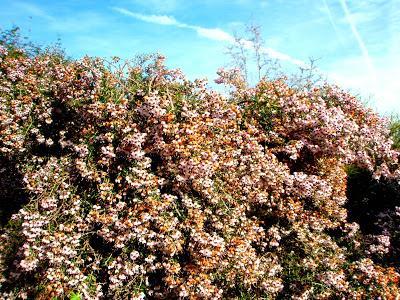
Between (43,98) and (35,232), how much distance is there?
2925 mm

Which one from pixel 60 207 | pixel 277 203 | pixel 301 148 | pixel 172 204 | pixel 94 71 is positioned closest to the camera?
pixel 60 207

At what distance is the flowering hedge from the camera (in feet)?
19.3

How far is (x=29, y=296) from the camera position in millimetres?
6031

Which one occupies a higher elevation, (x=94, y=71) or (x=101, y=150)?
(x=94, y=71)

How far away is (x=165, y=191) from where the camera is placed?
265 inches

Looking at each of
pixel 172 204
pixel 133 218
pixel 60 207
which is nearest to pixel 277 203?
pixel 172 204

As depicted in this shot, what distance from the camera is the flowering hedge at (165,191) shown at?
19.3 ft

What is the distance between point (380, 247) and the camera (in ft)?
29.9

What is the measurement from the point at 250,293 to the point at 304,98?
4723 millimetres

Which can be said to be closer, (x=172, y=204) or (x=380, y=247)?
(x=172, y=204)

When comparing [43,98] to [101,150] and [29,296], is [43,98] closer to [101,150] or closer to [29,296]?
[101,150]

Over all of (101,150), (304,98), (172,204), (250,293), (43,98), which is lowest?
(250,293)

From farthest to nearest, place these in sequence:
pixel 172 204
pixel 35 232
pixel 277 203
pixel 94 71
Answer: pixel 277 203 < pixel 94 71 < pixel 172 204 < pixel 35 232

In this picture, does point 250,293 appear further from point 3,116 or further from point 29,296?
point 3,116
